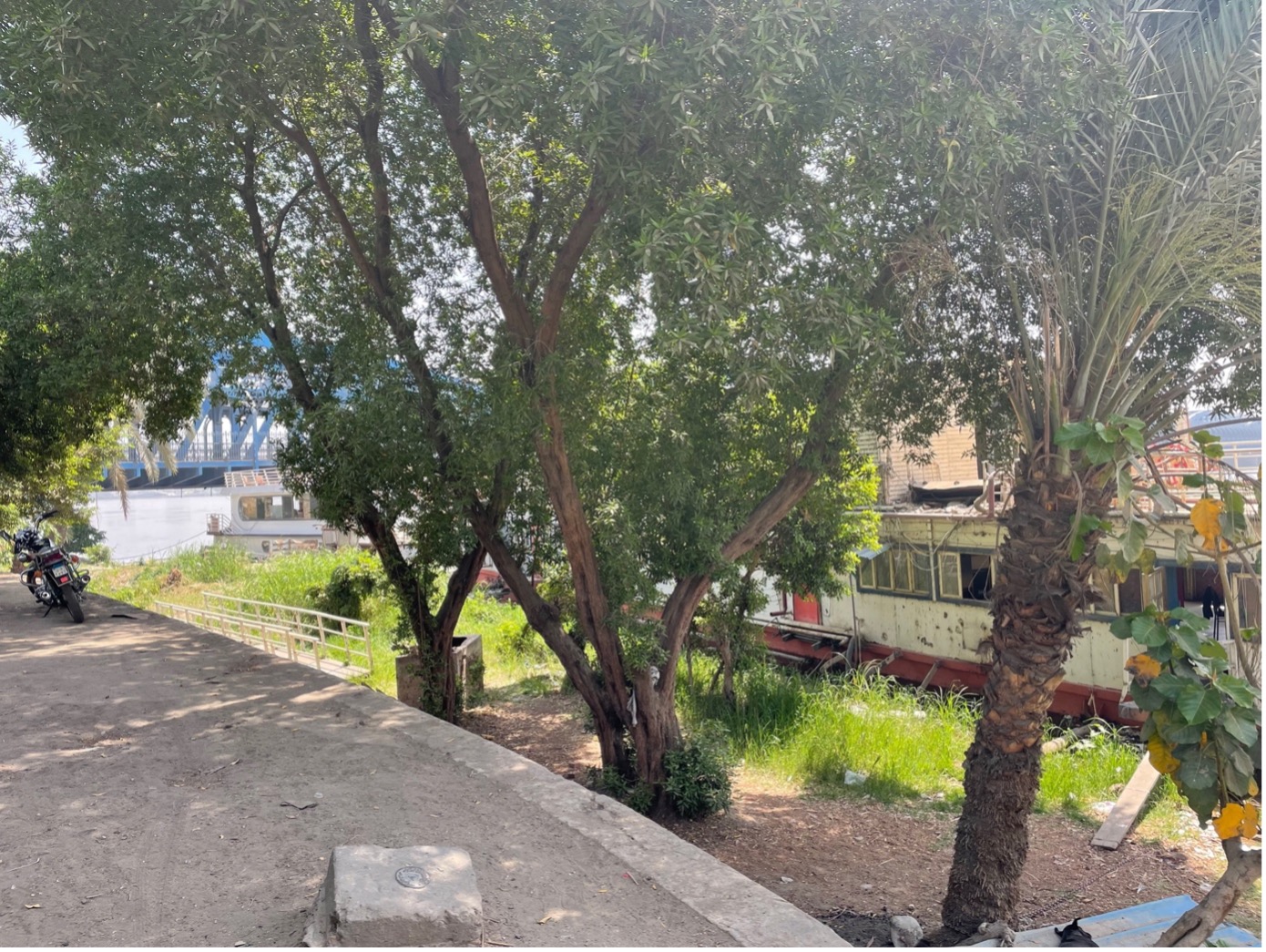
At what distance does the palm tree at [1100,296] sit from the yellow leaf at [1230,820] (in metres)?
1.44

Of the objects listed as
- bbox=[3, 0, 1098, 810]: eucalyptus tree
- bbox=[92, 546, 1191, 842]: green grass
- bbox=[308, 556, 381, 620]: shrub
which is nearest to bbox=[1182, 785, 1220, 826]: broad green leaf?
bbox=[3, 0, 1098, 810]: eucalyptus tree

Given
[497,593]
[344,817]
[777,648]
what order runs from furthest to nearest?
[497,593]
[777,648]
[344,817]

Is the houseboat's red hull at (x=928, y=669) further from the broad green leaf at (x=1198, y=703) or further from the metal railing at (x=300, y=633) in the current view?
the metal railing at (x=300, y=633)

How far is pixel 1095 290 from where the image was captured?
6.06 metres

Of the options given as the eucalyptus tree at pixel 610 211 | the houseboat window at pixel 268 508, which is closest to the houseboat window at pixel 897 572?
the eucalyptus tree at pixel 610 211

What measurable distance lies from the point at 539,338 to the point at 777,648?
1287cm

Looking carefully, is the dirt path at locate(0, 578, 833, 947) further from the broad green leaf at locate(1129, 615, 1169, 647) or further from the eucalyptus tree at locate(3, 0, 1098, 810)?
the eucalyptus tree at locate(3, 0, 1098, 810)

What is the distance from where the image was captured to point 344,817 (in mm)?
5223

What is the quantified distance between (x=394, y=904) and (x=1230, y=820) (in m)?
3.87

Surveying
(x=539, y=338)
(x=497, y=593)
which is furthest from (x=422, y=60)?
(x=497, y=593)

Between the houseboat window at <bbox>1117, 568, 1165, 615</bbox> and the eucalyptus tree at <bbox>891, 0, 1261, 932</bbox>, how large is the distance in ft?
24.4

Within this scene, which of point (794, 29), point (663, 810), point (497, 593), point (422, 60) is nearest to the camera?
point (794, 29)

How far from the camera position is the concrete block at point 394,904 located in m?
3.46

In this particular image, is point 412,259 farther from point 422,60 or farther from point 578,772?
point 578,772
